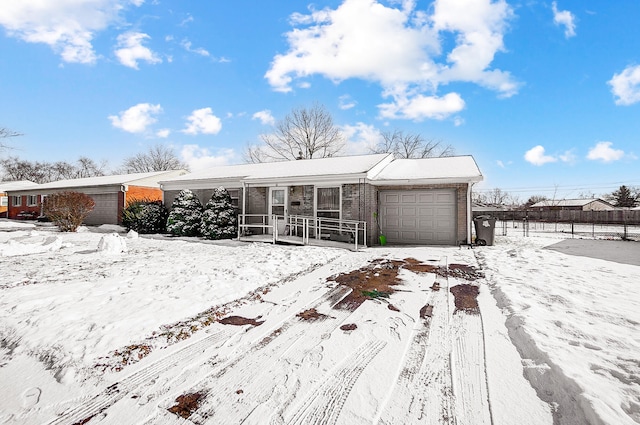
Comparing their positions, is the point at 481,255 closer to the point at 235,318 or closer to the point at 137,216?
the point at 235,318

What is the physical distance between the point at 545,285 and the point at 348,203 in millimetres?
7546

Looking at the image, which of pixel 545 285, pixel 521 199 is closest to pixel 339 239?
pixel 545 285

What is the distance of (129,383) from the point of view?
8.59 ft

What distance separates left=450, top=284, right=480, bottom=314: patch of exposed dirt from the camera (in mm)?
4434

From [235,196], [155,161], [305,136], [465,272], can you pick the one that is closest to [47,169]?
[155,161]

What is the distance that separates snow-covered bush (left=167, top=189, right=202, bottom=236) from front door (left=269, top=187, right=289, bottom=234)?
3679 millimetres

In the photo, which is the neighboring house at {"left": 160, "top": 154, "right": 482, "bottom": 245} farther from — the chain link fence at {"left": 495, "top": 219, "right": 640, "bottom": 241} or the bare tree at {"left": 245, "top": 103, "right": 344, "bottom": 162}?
the bare tree at {"left": 245, "top": 103, "right": 344, "bottom": 162}

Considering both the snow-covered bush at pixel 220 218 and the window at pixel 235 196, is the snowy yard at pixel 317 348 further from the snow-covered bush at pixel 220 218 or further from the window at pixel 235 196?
the window at pixel 235 196

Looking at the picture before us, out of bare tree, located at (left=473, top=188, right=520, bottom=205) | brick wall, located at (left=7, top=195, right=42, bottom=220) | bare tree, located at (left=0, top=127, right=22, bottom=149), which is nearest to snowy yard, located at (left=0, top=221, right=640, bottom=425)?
bare tree, located at (left=0, top=127, right=22, bottom=149)

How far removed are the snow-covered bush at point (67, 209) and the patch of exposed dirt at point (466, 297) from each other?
696 inches

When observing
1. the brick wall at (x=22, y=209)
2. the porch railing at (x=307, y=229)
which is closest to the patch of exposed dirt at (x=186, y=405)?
the porch railing at (x=307, y=229)

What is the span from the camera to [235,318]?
408cm

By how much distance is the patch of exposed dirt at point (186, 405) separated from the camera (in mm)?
2219

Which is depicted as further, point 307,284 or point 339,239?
point 339,239
